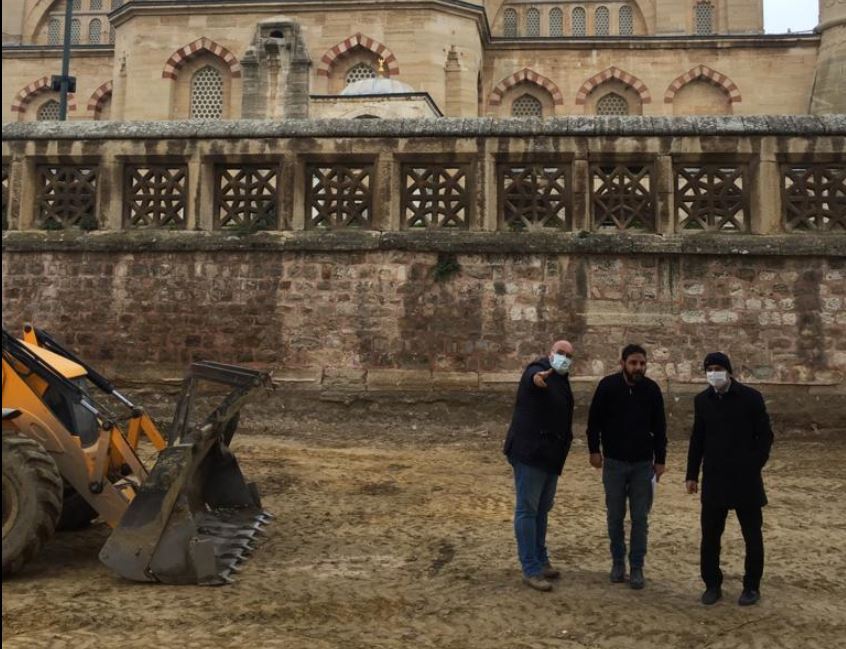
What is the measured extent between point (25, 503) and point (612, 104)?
80.6 feet

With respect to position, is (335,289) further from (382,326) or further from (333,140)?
(333,140)

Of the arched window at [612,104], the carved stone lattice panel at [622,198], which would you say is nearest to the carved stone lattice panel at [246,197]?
the carved stone lattice panel at [622,198]

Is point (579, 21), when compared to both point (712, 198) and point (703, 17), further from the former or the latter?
point (712, 198)

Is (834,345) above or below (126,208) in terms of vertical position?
below

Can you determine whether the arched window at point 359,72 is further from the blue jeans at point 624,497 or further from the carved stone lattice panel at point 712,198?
the blue jeans at point 624,497

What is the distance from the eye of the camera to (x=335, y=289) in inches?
354

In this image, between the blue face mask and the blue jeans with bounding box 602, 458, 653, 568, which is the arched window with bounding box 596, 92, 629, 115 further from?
the blue jeans with bounding box 602, 458, 653, 568

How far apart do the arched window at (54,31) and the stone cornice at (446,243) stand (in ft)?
108

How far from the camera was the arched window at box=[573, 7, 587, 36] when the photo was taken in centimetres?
3350

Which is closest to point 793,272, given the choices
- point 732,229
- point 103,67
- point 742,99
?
point 732,229

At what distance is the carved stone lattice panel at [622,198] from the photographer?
8844 mm

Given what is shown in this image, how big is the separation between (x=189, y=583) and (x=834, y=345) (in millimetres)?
7376

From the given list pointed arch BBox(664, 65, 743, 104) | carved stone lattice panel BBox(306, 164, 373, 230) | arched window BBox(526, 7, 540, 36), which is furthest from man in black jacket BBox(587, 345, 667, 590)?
arched window BBox(526, 7, 540, 36)

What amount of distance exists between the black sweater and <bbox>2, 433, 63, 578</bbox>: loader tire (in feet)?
10.4
